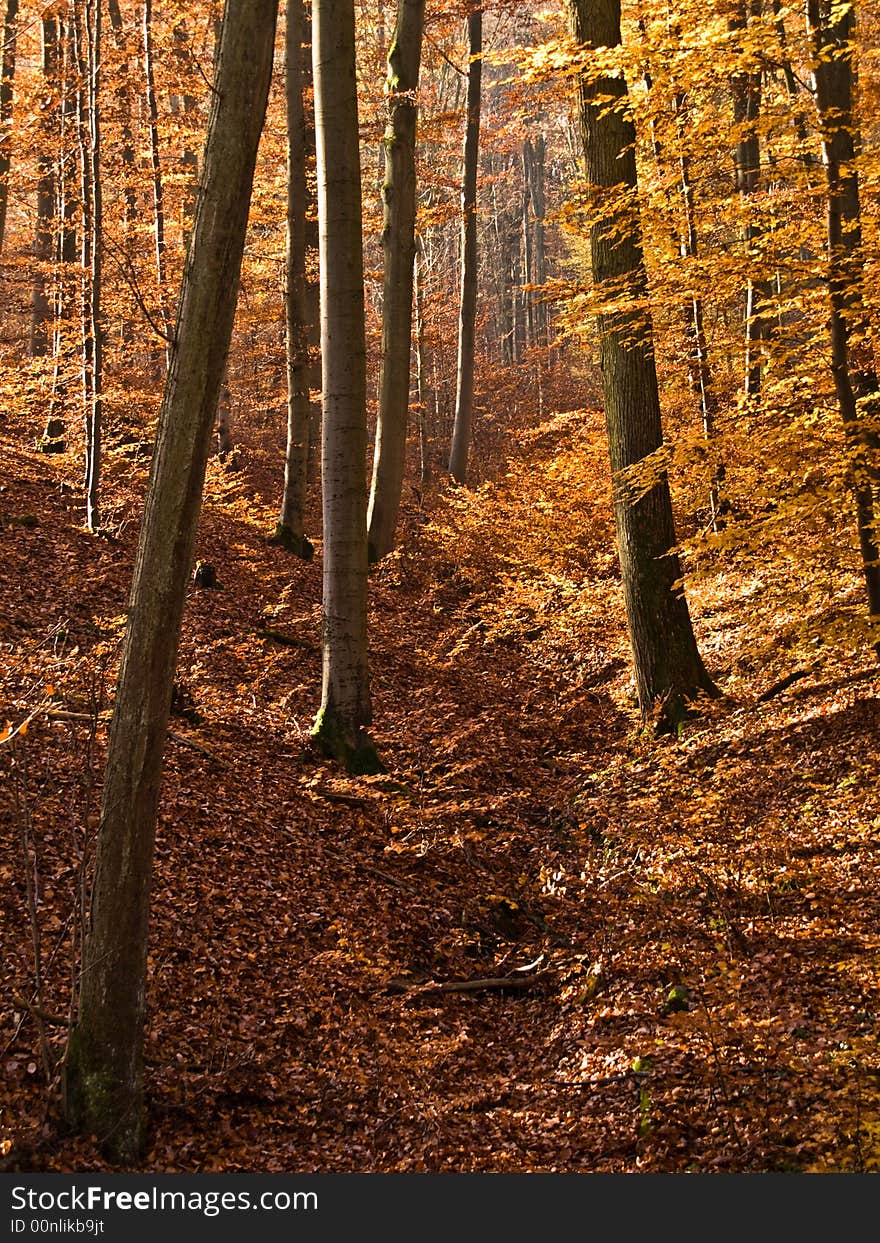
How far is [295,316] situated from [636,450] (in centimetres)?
655

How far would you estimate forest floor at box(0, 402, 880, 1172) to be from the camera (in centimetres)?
424

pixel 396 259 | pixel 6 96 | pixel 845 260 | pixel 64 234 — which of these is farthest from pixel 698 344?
pixel 6 96

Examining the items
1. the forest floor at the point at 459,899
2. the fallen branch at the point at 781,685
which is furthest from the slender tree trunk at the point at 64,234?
the fallen branch at the point at 781,685

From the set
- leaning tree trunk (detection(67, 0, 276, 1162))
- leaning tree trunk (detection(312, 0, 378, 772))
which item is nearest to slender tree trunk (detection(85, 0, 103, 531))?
leaning tree trunk (detection(312, 0, 378, 772))

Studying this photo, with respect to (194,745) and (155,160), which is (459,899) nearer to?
(194,745)

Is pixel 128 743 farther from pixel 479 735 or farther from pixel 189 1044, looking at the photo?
pixel 479 735

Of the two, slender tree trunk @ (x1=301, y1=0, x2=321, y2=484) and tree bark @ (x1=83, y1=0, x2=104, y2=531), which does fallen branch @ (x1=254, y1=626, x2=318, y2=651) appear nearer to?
tree bark @ (x1=83, y1=0, x2=104, y2=531)

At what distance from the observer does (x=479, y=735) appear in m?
9.55

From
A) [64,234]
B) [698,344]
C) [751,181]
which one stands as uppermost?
[64,234]

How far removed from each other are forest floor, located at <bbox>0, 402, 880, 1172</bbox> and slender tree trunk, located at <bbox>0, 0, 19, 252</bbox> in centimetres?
504

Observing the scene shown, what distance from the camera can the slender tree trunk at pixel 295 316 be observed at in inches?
514

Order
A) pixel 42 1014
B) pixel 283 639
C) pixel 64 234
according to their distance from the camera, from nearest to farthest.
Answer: pixel 42 1014 → pixel 283 639 → pixel 64 234

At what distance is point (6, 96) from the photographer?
1744 centimetres

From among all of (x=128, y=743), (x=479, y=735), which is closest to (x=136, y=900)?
(x=128, y=743)
